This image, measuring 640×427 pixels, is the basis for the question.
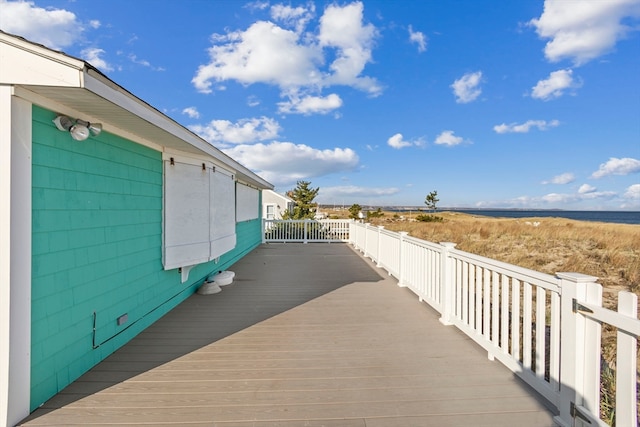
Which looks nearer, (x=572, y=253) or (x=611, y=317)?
(x=611, y=317)

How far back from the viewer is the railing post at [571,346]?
161cm

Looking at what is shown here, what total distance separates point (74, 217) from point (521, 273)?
11.2 feet

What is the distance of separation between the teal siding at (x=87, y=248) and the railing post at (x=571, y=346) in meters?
3.27

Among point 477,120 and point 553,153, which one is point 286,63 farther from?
point 553,153

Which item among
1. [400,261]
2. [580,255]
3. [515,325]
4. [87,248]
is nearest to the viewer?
[515,325]

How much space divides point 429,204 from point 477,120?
759 inches

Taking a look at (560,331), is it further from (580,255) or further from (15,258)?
(580,255)

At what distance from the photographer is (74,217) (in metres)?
2.19

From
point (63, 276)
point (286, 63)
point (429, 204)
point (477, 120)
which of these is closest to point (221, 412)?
point (63, 276)

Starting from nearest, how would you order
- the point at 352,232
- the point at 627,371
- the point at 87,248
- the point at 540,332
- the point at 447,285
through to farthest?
the point at 627,371 < the point at 540,332 < the point at 87,248 < the point at 447,285 < the point at 352,232

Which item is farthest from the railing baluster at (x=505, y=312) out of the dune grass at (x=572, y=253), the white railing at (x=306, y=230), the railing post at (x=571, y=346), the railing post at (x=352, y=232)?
the white railing at (x=306, y=230)

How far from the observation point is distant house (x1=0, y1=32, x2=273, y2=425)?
5.53 ft

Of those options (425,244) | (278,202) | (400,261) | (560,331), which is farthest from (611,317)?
(278,202)

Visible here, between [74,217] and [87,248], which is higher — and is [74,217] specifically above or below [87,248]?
above
